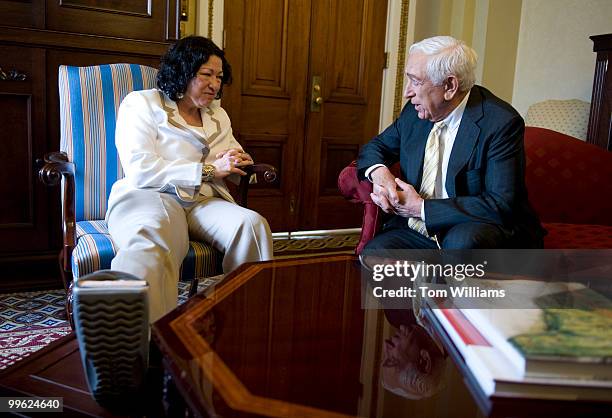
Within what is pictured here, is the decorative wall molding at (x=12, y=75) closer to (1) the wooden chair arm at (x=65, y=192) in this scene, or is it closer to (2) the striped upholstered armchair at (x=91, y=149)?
(2) the striped upholstered armchair at (x=91, y=149)

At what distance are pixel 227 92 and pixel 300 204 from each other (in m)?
0.81

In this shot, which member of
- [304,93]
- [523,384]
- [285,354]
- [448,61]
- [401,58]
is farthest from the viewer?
[401,58]

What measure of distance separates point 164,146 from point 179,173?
0.15 metres

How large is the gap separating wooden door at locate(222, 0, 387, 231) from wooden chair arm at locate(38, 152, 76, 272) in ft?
5.05

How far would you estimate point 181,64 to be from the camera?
183 centimetres

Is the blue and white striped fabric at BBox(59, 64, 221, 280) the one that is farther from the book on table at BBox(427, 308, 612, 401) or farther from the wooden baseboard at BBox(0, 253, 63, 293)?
the book on table at BBox(427, 308, 612, 401)

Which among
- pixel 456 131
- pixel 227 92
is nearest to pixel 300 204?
pixel 227 92

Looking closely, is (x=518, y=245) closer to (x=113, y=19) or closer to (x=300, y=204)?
(x=113, y=19)

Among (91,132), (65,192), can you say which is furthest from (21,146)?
(65,192)

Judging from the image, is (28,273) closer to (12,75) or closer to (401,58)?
(12,75)

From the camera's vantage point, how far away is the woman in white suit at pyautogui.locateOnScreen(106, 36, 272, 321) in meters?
1.52

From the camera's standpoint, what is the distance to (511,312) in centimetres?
92

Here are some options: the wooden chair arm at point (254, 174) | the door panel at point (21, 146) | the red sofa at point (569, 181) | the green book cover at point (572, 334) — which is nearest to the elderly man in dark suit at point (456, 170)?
the wooden chair arm at point (254, 174)

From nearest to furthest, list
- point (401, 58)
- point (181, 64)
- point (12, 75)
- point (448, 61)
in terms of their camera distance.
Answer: point (448, 61), point (181, 64), point (12, 75), point (401, 58)
